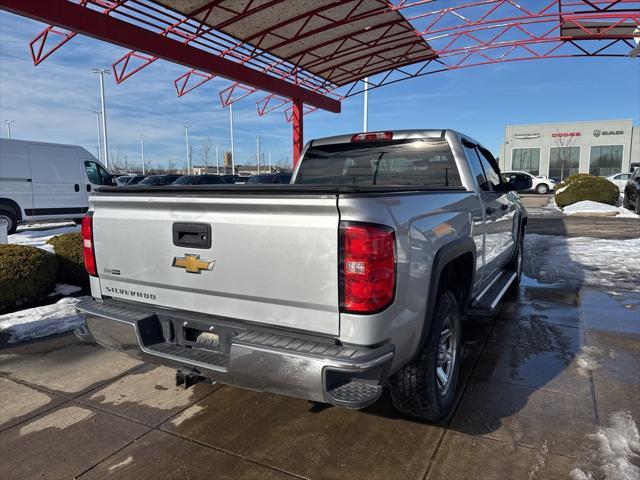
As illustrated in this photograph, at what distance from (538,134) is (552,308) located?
58482 mm

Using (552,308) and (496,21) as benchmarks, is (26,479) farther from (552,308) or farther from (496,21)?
(496,21)

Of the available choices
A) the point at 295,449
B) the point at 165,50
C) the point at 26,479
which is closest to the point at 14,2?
the point at 165,50

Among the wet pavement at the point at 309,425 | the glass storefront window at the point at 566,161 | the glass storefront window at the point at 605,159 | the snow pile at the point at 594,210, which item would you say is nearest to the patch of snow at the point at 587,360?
the wet pavement at the point at 309,425

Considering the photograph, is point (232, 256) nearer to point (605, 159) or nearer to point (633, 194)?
point (633, 194)

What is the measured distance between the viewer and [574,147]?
55.4m

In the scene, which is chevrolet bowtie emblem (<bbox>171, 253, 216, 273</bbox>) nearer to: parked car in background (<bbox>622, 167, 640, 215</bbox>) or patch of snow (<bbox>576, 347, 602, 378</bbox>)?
patch of snow (<bbox>576, 347, 602, 378</bbox>)

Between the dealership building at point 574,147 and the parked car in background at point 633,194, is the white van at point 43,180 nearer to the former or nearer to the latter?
the parked car in background at point 633,194

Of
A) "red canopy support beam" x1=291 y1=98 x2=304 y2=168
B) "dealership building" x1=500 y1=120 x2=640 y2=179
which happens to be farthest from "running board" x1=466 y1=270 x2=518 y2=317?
"dealership building" x1=500 y1=120 x2=640 y2=179

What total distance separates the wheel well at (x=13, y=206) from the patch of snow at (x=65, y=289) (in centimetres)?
749

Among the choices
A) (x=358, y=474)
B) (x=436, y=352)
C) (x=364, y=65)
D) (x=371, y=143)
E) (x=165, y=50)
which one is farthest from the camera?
(x=364, y=65)

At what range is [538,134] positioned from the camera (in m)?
56.5

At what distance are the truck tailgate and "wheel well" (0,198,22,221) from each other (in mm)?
11184

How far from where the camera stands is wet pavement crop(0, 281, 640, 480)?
2.59 metres

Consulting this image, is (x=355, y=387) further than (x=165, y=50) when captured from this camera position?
No
